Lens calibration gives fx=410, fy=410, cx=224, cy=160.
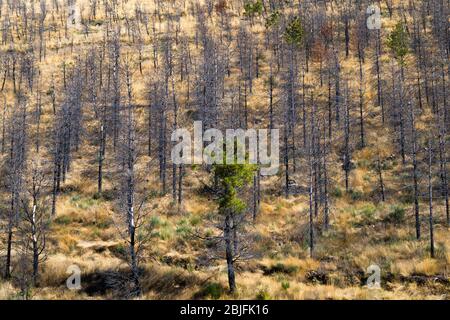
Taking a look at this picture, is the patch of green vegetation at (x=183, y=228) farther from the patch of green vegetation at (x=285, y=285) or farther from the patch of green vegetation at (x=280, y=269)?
the patch of green vegetation at (x=285, y=285)

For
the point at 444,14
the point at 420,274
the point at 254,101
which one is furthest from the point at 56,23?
the point at 420,274

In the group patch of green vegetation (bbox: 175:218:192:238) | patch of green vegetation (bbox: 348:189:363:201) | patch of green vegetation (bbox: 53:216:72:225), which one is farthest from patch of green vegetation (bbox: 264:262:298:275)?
patch of green vegetation (bbox: 53:216:72:225)

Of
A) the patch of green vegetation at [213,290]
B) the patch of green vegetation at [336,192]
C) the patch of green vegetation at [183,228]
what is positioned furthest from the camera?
the patch of green vegetation at [336,192]

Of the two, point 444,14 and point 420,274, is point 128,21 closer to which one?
point 444,14

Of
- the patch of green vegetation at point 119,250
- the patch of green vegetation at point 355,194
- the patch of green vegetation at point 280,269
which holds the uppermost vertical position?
the patch of green vegetation at point 355,194

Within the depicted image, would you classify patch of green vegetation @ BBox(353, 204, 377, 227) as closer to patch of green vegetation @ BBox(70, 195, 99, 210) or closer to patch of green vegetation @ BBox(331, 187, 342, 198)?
patch of green vegetation @ BBox(331, 187, 342, 198)

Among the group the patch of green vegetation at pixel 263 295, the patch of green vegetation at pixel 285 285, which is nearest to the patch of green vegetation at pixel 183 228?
the patch of green vegetation at pixel 285 285

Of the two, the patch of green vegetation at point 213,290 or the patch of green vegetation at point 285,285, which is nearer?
the patch of green vegetation at point 213,290

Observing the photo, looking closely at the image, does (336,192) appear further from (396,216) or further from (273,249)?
(273,249)

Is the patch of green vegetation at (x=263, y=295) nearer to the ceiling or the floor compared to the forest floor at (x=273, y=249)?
nearer to the floor

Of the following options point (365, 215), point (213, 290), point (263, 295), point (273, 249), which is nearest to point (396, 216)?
point (365, 215)

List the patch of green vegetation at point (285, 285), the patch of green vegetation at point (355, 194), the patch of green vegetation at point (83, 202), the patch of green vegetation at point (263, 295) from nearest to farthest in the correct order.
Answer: the patch of green vegetation at point (263, 295) → the patch of green vegetation at point (285, 285) → the patch of green vegetation at point (83, 202) → the patch of green vegetation at point (355, 194)

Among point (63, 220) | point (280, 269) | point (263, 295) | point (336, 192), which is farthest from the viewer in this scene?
point (336, 192)

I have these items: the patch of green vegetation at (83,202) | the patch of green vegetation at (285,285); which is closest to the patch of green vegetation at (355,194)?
the patch of green vegetation at (285,285)
